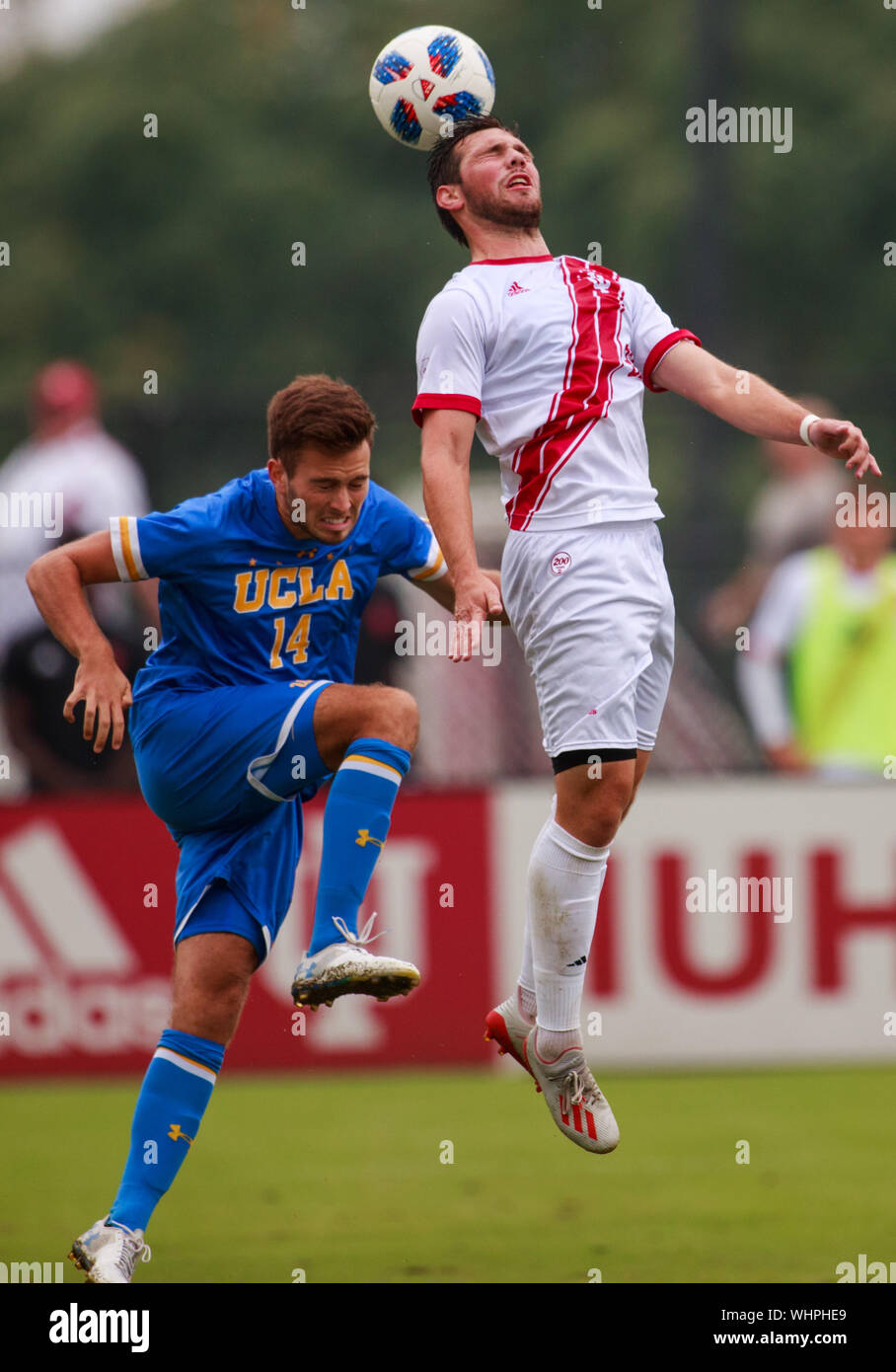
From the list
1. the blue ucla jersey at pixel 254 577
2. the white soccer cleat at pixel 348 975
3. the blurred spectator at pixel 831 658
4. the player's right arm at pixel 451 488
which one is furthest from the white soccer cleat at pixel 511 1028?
the blurred spectator at pixel 831 658

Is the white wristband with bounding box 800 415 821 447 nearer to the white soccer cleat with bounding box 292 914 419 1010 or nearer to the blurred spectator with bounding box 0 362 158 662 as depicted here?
the white soccer cleat with bounding box 292 914 419 1010

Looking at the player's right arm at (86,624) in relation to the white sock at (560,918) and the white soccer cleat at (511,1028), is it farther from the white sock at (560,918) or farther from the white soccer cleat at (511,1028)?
the white soccer cleat at (511,1028)

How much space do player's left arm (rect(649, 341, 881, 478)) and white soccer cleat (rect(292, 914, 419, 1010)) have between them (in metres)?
1.75

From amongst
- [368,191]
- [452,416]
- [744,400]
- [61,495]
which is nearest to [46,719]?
[61,495]

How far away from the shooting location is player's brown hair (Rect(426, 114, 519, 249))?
6336 mm

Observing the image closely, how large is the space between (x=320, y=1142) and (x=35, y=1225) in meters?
1.96

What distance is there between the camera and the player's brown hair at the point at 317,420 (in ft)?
20.2

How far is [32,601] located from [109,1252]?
6801 mm

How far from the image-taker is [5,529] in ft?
43.3

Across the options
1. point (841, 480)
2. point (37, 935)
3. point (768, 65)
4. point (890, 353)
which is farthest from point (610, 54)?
point (37, 935)

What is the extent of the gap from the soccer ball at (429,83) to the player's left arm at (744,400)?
38.1 inches

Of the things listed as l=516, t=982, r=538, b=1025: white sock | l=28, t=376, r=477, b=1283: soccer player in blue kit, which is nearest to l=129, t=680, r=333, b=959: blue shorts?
l=28, t=376, r=477, b=1283: soccer player in blue kit

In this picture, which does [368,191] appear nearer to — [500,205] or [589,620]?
[500,205]

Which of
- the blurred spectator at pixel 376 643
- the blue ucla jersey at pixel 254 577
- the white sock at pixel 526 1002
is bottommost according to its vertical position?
the white sock at pixel 526 1002
